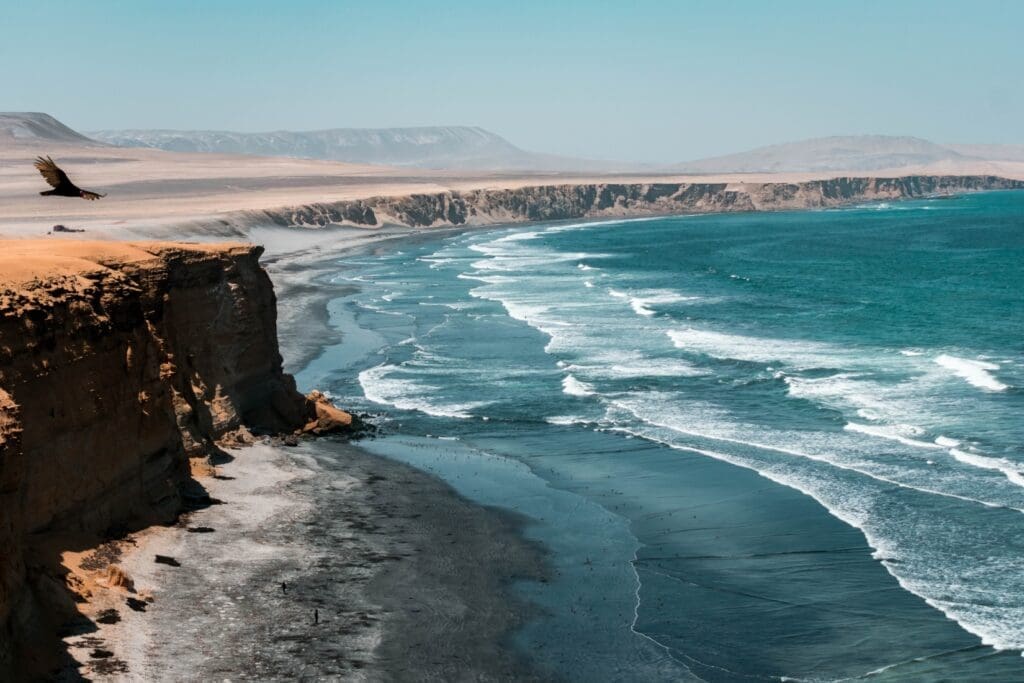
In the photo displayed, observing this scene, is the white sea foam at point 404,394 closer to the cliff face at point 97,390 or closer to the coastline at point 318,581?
the coastline at point 318,581

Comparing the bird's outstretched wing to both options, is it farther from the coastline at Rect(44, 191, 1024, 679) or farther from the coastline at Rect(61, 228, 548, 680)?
the coastline at Rect(44, 191, 1024, 679)

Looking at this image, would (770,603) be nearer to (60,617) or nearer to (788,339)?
(60,617)

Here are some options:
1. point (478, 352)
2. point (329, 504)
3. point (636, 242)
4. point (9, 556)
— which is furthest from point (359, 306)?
point (636, 242)

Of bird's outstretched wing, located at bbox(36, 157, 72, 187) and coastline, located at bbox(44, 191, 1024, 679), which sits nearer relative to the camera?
bird's outstretched wing, located at bbox(36, 157, 72, 187)

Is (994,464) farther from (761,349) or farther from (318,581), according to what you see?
(761,349)

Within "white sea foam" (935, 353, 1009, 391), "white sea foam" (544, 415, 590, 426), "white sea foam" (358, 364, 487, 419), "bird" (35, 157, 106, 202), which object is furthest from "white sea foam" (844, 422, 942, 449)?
"bird" (35, 157, 106, 202)

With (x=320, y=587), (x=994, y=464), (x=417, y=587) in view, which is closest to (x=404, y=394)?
(x=994, y=464)
